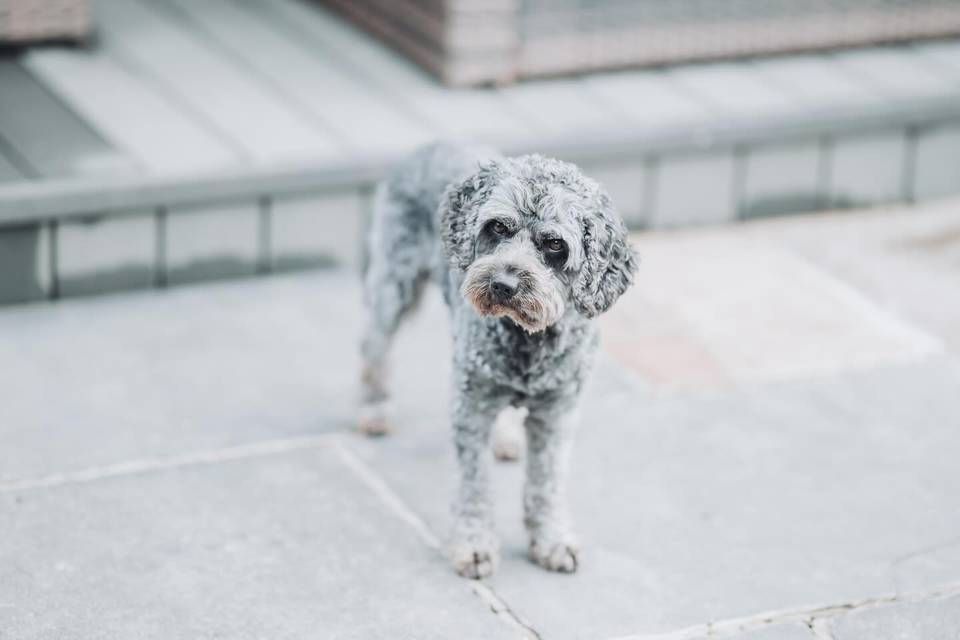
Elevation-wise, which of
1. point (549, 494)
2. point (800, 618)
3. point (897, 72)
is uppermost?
Result: point (897, 72)

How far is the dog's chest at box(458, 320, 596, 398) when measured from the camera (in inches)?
195

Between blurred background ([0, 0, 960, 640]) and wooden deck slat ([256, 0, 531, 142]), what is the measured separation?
27mm

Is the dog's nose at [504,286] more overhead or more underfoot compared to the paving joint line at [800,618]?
more overhead

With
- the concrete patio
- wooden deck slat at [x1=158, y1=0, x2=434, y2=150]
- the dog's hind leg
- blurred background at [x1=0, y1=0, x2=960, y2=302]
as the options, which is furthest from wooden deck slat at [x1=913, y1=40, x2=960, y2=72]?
the dog's hind leg

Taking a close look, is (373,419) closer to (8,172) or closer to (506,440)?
(506,440)

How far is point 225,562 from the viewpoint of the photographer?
17.1 ft

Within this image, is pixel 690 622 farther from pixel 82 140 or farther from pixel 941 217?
pixel 941 217

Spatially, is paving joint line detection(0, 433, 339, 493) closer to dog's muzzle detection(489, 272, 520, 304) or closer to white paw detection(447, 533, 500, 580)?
white paw detection(447, 533, 500, 580)

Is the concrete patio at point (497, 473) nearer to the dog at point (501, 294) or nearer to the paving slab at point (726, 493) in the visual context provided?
the paving slab at point (726, 493)

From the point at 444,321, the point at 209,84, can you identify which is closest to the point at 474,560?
the point at 444,321

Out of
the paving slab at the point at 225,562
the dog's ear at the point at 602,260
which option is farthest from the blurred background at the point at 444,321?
the dog's ear at the point at 602,260

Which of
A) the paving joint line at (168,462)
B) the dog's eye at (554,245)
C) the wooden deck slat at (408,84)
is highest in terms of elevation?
the dog's eye at (554,245)

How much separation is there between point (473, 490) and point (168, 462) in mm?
1290

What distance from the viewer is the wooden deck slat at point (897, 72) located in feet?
28.8
